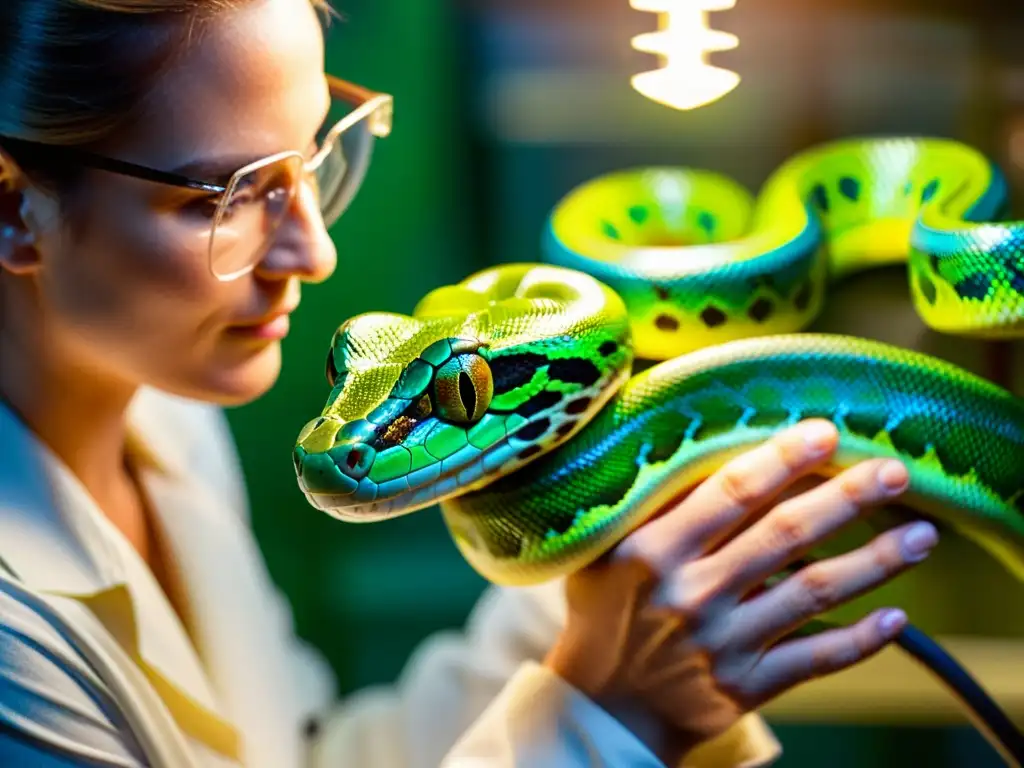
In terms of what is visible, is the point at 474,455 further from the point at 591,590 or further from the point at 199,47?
the point at 199,47

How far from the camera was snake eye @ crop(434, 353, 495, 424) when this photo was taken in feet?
2.64

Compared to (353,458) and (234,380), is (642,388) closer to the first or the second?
(353,458)

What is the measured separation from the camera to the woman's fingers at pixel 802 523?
94cm

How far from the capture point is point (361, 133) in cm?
119

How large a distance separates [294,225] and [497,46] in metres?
1.03

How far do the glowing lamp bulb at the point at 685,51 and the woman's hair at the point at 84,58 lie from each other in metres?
0.39

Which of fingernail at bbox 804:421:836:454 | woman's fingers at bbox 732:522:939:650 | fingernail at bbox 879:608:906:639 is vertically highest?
fingernail at bbox 804:421:836:454

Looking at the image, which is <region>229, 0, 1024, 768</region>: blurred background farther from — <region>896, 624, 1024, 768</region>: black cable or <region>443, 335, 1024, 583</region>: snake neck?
<region>443, 335, 1024, 583</region>: snake neck

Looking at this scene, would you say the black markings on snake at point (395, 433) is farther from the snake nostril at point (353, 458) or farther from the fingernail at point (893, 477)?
the fingernail at point (893, 477)

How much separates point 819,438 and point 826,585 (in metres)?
0.14

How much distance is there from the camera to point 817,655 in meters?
0.99

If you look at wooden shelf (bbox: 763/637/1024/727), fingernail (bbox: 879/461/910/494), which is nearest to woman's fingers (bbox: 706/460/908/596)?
fingernail (bbox: 879/461/910/494)

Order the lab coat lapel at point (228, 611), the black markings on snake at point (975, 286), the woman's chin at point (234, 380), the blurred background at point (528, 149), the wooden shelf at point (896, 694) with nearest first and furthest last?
the black markings on snake at point (975, 286) < the woman's chin at point (234, 380) < the lab coat lapel at point (228, 611) < the wooden shelf at point (896, 694) < the blurred background at point (528, 149)

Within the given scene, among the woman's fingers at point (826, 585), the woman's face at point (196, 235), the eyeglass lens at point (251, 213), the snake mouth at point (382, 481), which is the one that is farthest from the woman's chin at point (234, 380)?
the woman's fingers at point (826, 585)
